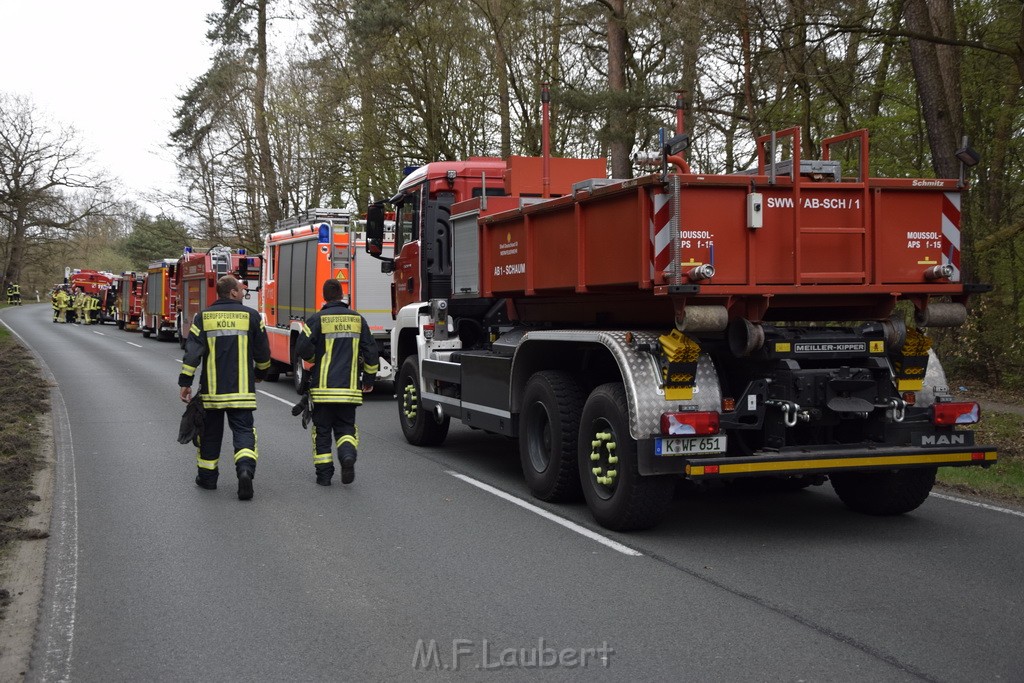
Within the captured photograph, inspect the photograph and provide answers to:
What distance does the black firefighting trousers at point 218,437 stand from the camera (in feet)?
29.1

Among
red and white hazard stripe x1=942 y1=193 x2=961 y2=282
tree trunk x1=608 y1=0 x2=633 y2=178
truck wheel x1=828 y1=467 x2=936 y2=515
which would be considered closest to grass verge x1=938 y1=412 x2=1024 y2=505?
truck wheel x1=828 y1=467 x2=936 y2=515

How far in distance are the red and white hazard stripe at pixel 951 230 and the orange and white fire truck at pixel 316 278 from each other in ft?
33.0

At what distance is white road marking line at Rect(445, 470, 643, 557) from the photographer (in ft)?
22.9

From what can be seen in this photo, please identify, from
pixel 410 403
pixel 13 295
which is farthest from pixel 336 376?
pixel 13 295

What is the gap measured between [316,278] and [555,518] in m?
10.8

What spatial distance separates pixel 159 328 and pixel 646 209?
106ft

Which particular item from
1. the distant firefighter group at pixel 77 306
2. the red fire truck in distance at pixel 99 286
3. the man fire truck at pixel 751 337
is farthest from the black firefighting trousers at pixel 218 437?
the red fire truck in distance at pixel 99 286

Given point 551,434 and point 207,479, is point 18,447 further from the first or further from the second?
point 551,434

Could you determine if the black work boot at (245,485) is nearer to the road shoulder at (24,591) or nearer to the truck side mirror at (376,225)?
the road shoulder at (24,591)

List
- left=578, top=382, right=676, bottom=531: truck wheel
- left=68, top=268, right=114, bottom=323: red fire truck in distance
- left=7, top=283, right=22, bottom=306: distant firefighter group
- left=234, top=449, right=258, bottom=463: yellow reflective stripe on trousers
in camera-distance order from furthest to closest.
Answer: left=7, top=283, right=22, bottom=306: distant firefighter group, left=68, top=268, right=114, bottom=323: red fire truck in distance, left=234, top=449, right=258, bottom=463: yellow reflective stripe on trousers, left=578, top=382, right=676, bottom=531: truck wheel

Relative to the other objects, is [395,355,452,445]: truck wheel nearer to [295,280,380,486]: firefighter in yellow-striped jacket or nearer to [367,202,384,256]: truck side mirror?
[367,202,384,256]: truck side mirror

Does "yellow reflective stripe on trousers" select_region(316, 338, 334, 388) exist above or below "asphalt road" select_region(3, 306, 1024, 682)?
above

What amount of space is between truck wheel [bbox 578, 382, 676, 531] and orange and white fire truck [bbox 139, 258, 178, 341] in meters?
28.7

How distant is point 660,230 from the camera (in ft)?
22.6
